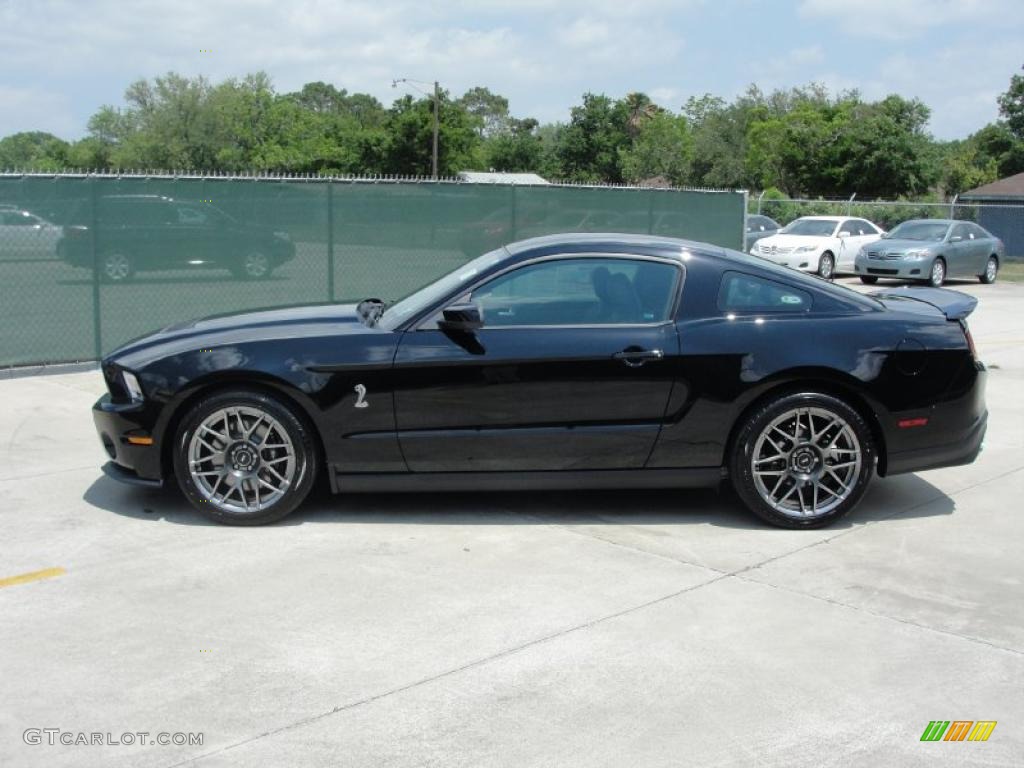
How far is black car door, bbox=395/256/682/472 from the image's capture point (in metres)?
5.75

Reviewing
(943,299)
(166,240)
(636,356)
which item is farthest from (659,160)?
(636,356)

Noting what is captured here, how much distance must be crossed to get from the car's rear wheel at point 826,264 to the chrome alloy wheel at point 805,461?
18.6 metres

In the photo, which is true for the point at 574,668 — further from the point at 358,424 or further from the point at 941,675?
the point at 358,424

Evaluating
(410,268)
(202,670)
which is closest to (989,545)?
(202,670)

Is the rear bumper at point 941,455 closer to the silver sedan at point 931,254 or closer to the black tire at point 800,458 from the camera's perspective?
the black tire at point 800,458

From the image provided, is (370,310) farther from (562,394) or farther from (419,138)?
(419,138)

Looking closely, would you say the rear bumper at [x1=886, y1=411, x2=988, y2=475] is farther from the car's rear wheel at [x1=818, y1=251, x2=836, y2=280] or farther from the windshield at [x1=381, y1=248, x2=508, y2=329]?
the car's rear wheel at [x1=818, y1=251, x2=836, y2=280]

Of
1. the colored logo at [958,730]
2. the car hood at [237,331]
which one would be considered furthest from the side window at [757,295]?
the colored logo at [958,730]

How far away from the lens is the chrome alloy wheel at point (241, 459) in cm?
575

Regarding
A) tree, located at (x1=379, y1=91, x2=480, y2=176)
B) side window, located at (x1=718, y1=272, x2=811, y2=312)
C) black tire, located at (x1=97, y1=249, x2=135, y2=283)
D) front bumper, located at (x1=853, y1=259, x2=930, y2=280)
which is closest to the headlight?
side window, located at (x1=718, y1=272, x2=811, y2=312)

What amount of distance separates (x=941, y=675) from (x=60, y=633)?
3454 millimetres

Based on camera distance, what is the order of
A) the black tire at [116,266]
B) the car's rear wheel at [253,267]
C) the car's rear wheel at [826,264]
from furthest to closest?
the car's rear wheel at [826,264] → the car's rear wheel at [253,267] → the black tire at [116,266]

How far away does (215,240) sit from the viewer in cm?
1159

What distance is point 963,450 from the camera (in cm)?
610
